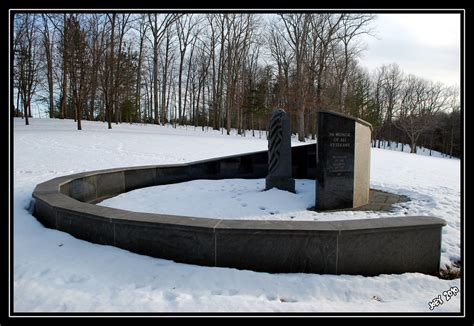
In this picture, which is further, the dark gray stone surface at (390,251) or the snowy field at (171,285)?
the dark gray stone surface at (390,251)

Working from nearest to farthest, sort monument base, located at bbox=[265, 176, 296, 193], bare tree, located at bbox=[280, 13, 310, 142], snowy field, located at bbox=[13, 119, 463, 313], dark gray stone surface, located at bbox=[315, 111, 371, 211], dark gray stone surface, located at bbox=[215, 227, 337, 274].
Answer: snowy field, located at bbox=[13, 119, 463, 313]
dark gray stone surface, located at bbox=[215, 227, 337, 274]
dark gray stone surface, located at bbox=[315, 111, 371, 211]
monument base, located at bbox=[265, 176, 296, 193]
bare tree, located at bbox=[280, 13, 310, 142]

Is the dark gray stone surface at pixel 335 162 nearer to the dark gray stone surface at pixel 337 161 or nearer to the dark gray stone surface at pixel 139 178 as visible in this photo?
the dark gray stone surface at pixel 337 161

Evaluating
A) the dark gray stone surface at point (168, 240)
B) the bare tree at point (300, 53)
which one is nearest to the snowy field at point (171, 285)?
the dark gray stone surface at point (168, 240)

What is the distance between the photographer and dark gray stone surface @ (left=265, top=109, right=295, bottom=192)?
7117 millimetres

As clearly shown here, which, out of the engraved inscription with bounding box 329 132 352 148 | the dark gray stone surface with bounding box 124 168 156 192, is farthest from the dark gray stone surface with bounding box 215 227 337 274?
the dark gray stone surface with bounding box 124 168 156 192


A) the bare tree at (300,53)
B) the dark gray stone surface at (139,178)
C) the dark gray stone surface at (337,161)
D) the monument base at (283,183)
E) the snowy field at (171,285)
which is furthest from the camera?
the bare tree at (300,53)

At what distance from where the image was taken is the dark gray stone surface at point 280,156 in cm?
712

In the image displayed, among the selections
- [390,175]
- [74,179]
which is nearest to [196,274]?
[74,179]

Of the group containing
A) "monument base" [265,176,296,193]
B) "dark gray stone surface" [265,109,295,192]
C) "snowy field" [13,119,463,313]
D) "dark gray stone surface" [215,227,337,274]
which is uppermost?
"dark gray stone surface" [265,109,295,192]

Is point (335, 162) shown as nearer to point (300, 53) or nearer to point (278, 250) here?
point (278, 250)

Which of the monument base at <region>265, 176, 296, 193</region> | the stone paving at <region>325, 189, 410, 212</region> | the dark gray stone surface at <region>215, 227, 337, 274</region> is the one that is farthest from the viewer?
the monument base at <region>265, 176, 296, 193</region>

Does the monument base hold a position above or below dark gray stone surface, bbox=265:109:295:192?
below

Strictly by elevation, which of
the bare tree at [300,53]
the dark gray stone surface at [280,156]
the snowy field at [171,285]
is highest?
the bare tree at [300,53]

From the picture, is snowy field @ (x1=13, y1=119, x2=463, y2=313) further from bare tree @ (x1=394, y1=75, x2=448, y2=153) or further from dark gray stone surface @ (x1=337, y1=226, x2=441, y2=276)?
bare tree @ (x1=394, y1=75, x2=448, y2=153)
